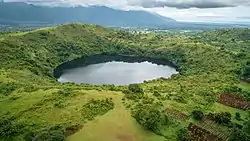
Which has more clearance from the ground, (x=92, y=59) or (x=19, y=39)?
(x=19, y=39)

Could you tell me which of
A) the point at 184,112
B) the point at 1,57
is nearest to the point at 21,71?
the point at 1,57

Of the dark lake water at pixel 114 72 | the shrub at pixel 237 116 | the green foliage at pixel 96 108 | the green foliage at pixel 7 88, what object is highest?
the green foliage at pixel 96 108

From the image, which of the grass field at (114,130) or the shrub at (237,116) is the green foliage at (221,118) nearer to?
the shrub at (237,116)

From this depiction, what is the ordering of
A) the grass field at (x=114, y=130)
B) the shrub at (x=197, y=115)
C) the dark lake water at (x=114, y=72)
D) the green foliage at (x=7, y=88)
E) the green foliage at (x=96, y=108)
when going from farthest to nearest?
the dark lake water at (x=114, y=72), the green foliage at (x=7, y=88), the shrub at (x=197, y=115), the green foliage at (x=96, y=108), the grass field at (x=114, y=130)

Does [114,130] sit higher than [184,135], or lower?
higher

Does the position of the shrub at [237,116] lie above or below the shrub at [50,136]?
below

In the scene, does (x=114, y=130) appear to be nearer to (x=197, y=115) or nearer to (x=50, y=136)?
(x=50, y=136)

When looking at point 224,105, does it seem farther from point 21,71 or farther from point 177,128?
point 21,71

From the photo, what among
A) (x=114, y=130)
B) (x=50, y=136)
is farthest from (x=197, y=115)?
(x=50, y=136)

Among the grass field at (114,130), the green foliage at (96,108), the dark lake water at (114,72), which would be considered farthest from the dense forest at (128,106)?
the dark lake water at (114,72)
